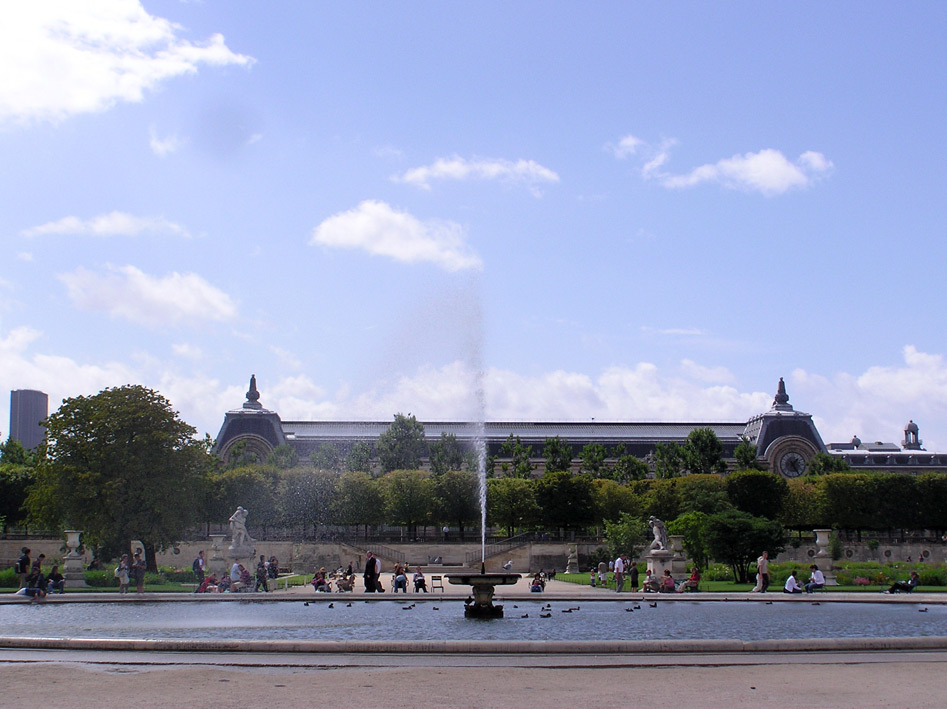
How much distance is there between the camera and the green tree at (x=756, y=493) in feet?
255

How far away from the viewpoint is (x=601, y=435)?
131000mm

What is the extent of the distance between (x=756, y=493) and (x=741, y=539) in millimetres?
42897

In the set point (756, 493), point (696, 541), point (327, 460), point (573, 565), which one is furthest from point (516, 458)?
point (696, 541)

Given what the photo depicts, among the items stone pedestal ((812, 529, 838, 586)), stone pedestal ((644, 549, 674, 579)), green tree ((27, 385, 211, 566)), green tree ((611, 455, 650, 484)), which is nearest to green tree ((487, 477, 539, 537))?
green tree ((611, 455, 650, 484))

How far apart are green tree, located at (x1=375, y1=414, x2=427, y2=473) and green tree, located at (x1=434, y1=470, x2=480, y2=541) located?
1683 centimetres

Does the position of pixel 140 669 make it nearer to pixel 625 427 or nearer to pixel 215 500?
pixel 215 500

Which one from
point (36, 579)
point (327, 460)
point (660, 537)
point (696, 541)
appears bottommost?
point (36, 579)

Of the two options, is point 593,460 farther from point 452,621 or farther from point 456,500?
point 452,621

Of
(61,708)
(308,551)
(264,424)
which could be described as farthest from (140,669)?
(264,424)

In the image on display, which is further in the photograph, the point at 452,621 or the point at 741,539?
the point at 741,539

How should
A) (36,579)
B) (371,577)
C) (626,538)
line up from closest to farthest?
(36,579), (371,577), (626,538)

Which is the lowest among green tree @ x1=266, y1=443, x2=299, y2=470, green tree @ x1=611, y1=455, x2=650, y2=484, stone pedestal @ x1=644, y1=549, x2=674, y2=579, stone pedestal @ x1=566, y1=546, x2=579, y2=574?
stone pedestal @ x1=566, y1=546, x2=579, y2=574

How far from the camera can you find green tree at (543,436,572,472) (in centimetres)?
10369

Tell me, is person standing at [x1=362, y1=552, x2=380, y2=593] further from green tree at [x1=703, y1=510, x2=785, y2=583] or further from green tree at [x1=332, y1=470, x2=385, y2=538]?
green tree at [x1=332, y1=470, x2=385, y2=538]
